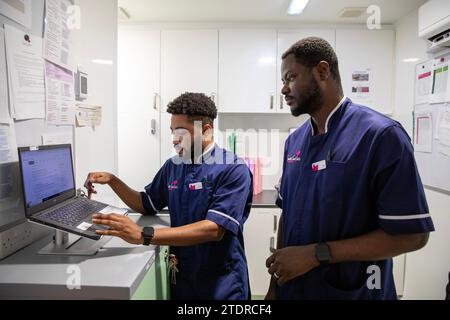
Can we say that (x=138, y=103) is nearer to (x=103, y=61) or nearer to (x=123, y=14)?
(x=123, y=14)

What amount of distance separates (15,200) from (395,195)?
125 cm

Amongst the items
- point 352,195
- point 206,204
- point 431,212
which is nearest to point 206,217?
point 206,204

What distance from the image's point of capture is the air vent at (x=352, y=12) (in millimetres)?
2481

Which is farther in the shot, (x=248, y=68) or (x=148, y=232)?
(x=248, y=68)

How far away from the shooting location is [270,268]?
1.06 metres

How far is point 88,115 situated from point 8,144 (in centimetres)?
67

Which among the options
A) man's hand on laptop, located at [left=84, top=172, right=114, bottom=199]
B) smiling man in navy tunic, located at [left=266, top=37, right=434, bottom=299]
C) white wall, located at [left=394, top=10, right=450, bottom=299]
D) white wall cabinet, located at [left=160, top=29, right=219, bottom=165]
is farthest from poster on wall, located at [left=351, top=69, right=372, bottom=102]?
man's hand on laptop, located at [left=84, top=172, right=114, bottom=199]

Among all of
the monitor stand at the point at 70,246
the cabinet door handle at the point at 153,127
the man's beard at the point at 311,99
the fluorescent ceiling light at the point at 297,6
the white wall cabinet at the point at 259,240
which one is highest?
the fluorescent ceiling light at the point at 297,6

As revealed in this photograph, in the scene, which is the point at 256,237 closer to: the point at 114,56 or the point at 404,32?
the point at 114,56

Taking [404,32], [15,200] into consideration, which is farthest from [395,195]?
[404,32]

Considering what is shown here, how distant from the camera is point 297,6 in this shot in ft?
7.72

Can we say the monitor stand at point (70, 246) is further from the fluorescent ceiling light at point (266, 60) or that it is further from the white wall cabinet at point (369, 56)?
the white wall cabinet at point (369, 56)

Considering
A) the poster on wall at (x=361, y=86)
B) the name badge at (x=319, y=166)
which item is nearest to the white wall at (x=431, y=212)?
the poster on wall at (x=361, y=86)

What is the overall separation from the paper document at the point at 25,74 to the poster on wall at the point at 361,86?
2.41 m
